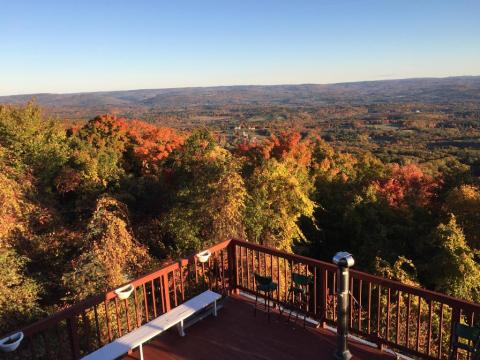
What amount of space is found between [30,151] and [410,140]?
57062 millimetres

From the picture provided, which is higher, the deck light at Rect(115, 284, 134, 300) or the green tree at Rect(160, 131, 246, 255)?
the deck light at Rect(115, 284, 134, 300)

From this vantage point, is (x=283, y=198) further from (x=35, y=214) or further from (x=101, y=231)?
(x=35, y=214)

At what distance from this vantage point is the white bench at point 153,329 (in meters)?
3.59

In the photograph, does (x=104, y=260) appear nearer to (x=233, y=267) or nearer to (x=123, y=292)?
(x=233, y=267)

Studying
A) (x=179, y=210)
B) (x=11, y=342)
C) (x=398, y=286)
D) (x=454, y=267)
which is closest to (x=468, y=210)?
(x=454, y=267)

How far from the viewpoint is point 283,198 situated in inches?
603

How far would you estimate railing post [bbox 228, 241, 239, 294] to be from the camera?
16.8ft

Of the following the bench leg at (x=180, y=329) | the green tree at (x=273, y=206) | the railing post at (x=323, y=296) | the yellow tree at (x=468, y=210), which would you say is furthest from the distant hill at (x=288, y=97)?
the railing post at (x=323, y=296)

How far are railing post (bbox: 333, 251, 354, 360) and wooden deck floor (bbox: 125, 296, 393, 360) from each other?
151 millimetres

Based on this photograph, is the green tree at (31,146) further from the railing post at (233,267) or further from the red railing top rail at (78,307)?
the red railing top rail at (78,307)

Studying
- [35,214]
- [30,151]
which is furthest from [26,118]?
[35,214]

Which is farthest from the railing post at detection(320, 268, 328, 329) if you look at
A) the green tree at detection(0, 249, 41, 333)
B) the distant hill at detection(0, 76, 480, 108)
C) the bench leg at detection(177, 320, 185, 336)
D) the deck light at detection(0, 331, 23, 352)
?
the distant hill at detection(0, 76, 480, 108)

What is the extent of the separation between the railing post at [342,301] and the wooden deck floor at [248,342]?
0.50 ft

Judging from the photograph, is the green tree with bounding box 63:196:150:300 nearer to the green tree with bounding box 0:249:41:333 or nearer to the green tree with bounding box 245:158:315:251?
the green tree with bounding box 0:249:41:333
